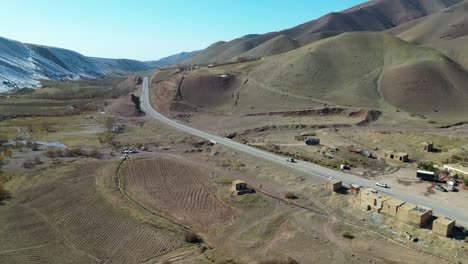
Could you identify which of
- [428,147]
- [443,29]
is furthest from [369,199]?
[443,29]

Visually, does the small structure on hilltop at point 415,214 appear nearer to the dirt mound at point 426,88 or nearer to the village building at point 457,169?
the village building at point 457,169

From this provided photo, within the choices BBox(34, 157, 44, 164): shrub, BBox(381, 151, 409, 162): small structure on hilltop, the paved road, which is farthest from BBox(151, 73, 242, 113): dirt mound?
BBox(381, 151, 409, 162): small structure on hilltop

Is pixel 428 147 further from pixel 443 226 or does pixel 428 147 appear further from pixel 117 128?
pixel 117 128

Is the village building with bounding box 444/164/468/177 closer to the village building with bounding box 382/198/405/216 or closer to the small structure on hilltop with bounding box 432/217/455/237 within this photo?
the village building with bounding box 382/198/405/216

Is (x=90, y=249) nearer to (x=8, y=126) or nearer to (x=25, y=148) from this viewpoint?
(x=25, y=148)

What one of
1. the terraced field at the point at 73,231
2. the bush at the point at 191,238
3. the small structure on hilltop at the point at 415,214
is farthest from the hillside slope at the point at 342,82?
the bush at the point at 191,238
